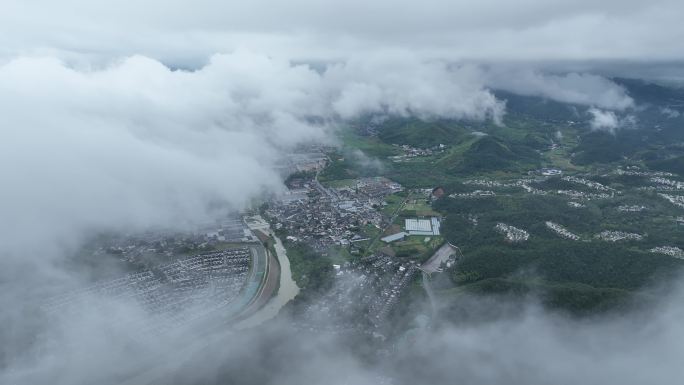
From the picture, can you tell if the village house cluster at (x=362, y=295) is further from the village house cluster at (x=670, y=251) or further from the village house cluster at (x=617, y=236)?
the village house cluster at (x=670, y=251)

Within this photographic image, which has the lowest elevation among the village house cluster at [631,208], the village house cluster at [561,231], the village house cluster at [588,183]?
the village house cluster at [588,183]

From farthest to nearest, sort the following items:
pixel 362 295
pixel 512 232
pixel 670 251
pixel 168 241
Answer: pixel 512 232 < pixel 168 241 < pixel 670 251 < pixel 362 295

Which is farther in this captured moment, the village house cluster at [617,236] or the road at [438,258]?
the village house cluster at [617,236]

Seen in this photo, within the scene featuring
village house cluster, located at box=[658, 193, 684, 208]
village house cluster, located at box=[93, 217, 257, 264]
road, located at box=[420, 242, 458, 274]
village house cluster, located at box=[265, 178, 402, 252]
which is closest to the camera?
road, located at box=[420, 242, 458, 274]

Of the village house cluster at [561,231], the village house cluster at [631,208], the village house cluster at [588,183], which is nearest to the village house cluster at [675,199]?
the village house cluster at [631,208]

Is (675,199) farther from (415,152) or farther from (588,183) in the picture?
(415,152)

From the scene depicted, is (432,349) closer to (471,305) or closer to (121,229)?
(471,305)

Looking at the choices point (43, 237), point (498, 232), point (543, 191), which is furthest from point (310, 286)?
point (543, 191)

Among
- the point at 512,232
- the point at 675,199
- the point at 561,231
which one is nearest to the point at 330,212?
the point at 512,232

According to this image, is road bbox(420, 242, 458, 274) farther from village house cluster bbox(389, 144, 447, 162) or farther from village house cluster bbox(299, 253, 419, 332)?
village house cluster bbox(389, 144, 447, 162)

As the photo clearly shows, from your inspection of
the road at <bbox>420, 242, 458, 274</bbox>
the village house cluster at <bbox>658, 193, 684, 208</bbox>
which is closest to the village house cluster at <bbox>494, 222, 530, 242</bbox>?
the road at <bbox>420, 242, 458, 274</bbox>

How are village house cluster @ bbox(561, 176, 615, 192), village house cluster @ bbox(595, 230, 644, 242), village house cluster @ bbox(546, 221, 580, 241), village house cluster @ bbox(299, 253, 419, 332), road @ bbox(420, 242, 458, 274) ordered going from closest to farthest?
village house cluster @ bbox(299, 253, 419, 332) → road @ bbox(420, 242, 458, 274) → village house cluster @ bbox(595, 230, 644, 242) → village house cluster @ bbox(546, 221, 580, 241) → village house cluster @ bbox(561, 176, 615, 192)
